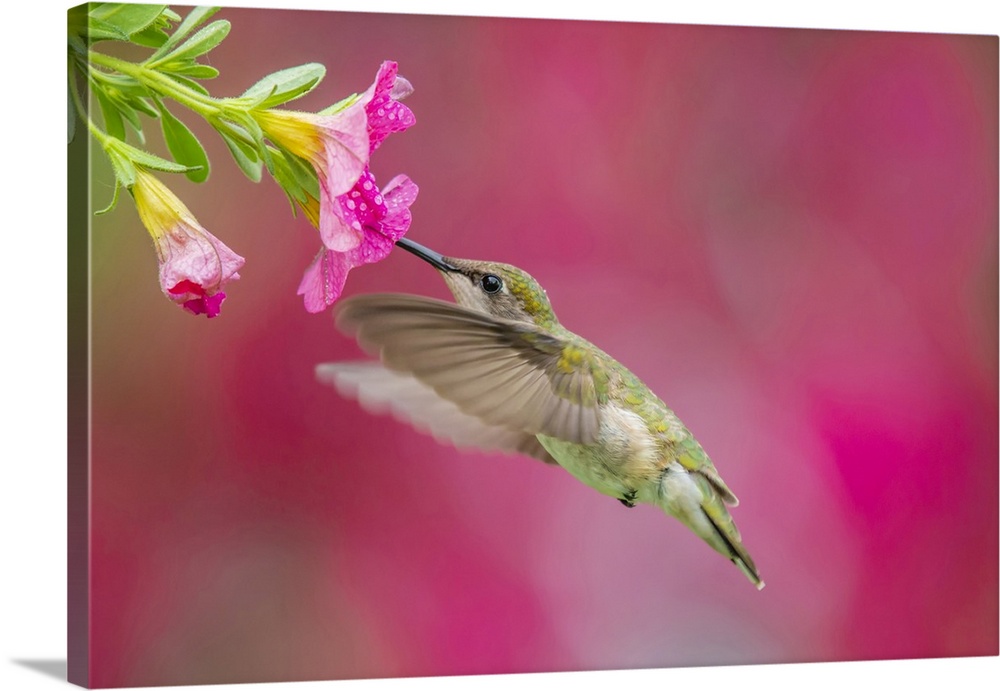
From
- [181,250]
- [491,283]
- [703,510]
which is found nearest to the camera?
[181,250]

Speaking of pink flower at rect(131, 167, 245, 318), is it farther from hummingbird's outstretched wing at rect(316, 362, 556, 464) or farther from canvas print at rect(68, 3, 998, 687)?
hummingbird's outstretched wing at rect(316, 362, 556, 464)

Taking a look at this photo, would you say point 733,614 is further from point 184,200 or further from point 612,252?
point 184,200

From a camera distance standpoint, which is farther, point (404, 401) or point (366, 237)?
point (404, 401)

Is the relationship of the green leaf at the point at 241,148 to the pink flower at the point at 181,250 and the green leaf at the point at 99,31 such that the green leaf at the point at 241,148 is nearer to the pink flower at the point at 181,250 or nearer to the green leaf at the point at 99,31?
the pink flower at the point at 181,250

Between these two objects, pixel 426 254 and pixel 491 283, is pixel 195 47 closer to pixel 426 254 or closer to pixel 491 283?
pixel 426 254

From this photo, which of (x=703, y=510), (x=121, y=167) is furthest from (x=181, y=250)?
(x=703, y=510)

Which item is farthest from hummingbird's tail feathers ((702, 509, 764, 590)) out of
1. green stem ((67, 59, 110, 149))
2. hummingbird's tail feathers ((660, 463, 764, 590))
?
green stem ((67, 59, 110, 149))

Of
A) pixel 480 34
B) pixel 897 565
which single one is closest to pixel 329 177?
pixel 480 34
